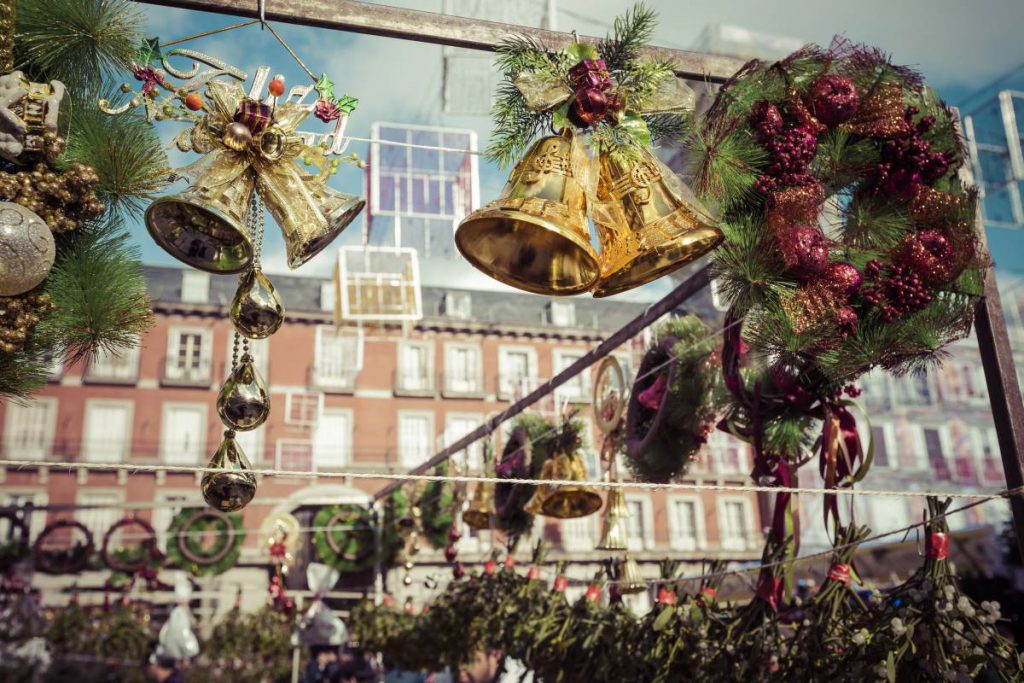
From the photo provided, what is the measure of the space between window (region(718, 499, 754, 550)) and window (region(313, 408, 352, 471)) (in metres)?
12.4

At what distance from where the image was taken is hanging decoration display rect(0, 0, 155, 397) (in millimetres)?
2312

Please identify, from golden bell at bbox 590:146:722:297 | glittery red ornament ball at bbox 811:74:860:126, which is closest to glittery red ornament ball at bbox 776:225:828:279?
glittery red ornament ball at bbox 811:74:860:126

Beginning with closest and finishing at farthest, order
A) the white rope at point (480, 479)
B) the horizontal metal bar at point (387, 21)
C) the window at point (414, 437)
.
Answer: the white rope at point (480, 479)
the horizontal metal bar at point (387, 21)
the window at point (414, 437)

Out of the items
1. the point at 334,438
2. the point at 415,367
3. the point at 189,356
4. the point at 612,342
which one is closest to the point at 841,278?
the point at 612,342

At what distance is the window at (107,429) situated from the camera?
25.1 meters

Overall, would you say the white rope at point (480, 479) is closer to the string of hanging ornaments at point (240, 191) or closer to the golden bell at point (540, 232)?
the string of hanging ornaments at point (240, 191)

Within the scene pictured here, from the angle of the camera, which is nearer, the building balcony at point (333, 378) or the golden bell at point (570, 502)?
the golden bell at point (570, 502)

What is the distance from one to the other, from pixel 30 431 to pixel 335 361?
8.61m

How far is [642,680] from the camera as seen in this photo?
157 inches

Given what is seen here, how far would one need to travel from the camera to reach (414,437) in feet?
90.4

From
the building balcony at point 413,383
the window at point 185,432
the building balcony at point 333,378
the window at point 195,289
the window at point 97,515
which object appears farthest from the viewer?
the building balcony at point 413,383

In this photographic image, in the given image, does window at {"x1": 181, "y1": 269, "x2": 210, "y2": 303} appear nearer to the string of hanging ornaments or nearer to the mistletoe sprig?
the string of hanging ornaments

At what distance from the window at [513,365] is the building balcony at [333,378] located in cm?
461

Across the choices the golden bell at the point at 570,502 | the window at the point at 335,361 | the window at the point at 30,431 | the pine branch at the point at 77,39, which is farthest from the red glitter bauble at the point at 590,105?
the window at the point at 30,431
